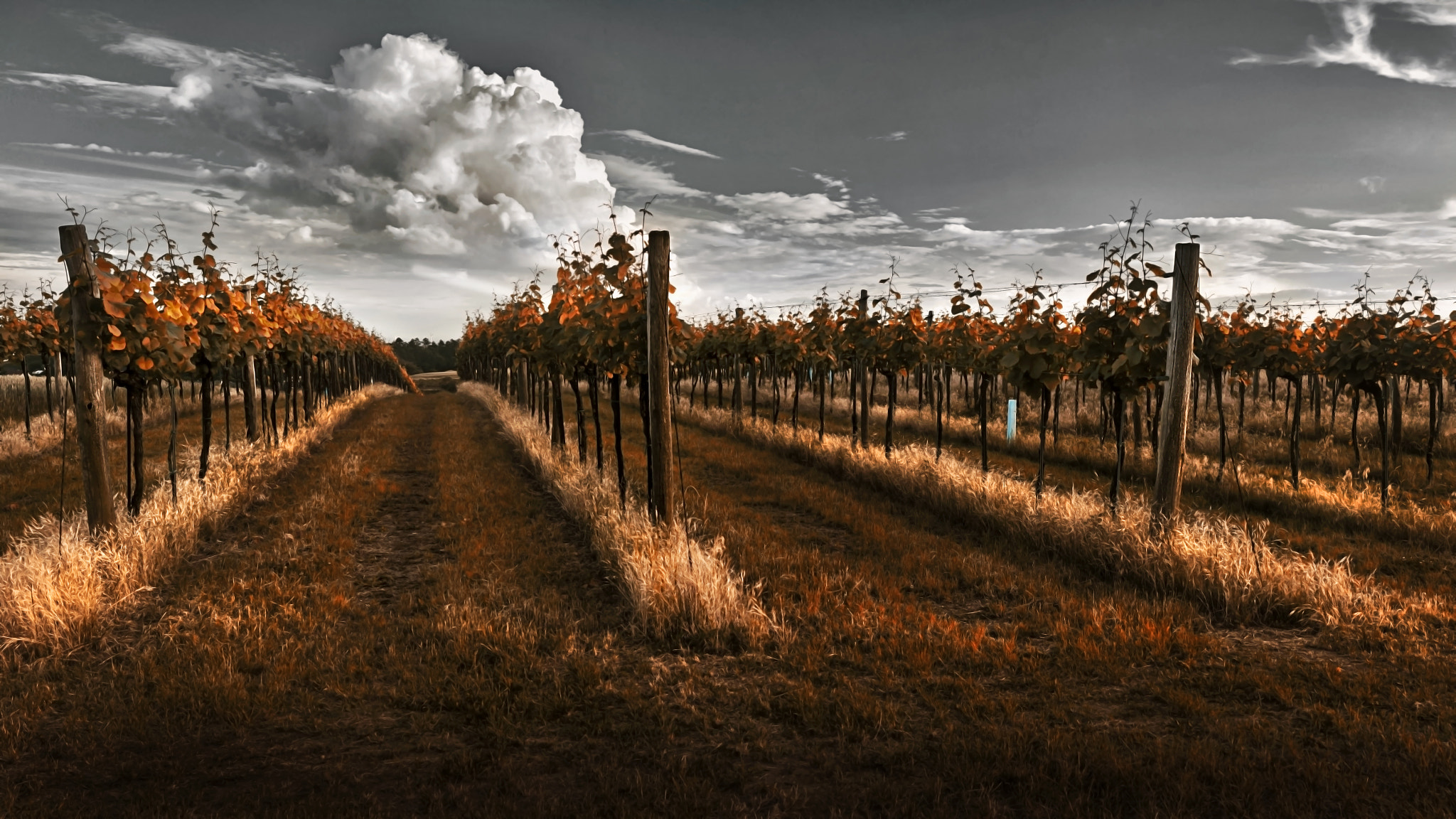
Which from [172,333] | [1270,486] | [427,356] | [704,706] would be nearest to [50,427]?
[172,333]

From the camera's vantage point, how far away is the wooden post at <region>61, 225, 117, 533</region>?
23.2ft

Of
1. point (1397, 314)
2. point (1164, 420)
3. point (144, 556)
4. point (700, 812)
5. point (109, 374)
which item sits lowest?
point (700, 812)

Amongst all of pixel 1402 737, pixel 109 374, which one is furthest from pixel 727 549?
pixel 109 374

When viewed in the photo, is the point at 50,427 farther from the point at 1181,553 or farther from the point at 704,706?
the point at 1181,553

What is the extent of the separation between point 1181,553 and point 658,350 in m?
5.81

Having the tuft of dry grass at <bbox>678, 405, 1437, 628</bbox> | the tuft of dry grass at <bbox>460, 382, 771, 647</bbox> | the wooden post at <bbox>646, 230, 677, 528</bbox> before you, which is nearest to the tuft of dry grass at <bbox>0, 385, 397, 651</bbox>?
the tuft of dry grass at <bbox>460, 382, 771, 647</bbox>

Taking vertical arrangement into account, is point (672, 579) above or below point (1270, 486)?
above

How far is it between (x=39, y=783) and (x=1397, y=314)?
17628 millimetres

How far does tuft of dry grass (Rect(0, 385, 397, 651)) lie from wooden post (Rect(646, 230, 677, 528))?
500cm

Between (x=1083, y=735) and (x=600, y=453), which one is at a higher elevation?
(x=600, y=453)

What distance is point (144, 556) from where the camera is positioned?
6.78 metres

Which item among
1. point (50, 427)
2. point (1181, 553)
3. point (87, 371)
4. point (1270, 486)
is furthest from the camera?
point (50, 427)

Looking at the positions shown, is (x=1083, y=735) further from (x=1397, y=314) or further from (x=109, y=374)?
(x=1397, y=314)

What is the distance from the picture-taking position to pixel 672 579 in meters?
6.14
